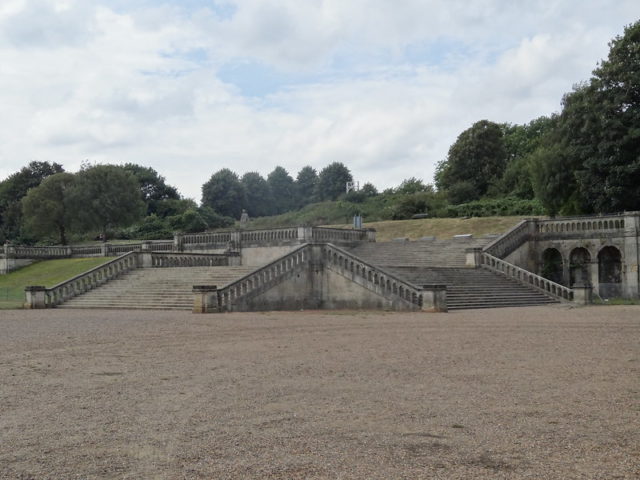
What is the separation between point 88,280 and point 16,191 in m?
56.6

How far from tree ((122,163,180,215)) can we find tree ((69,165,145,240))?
3216cm

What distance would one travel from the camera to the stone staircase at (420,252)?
33250mm

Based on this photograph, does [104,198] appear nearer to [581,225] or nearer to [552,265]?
[552,265]

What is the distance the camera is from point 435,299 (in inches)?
922

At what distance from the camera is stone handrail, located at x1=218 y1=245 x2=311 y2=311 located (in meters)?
24.4

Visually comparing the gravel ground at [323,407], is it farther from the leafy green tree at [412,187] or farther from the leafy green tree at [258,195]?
the leafy green tree at [258,195]

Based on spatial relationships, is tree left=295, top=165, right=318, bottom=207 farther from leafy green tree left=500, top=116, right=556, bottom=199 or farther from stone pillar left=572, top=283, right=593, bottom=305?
stone pillar left=572, top=283, right=593, bottom=305

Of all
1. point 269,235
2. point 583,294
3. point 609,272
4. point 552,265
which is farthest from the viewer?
point 552,265

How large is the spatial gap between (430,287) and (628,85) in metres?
19.6

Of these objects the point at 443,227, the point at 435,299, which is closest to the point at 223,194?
the point at 443,227

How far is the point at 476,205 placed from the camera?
191 ft

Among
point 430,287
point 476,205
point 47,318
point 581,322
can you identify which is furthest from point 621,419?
point 476,205

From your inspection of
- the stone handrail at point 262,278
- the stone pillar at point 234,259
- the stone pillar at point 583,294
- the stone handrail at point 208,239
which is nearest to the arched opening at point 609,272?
the stone pillar at point 583,294

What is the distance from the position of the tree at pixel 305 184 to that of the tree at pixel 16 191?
165 feet
